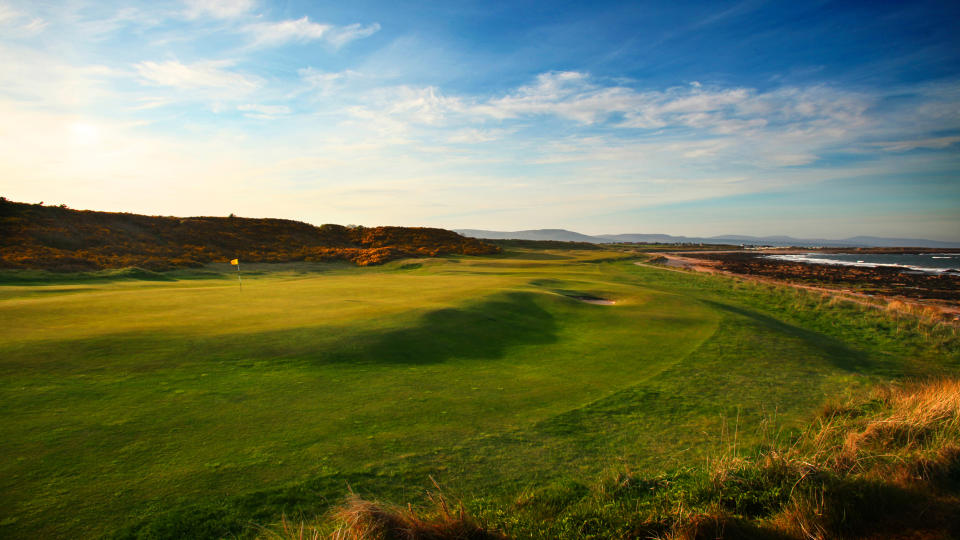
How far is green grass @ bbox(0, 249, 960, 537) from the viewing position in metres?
4.43

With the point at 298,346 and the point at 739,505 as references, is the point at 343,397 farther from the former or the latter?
the point at 739,505

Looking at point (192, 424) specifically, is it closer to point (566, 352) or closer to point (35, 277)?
point (566, 352)

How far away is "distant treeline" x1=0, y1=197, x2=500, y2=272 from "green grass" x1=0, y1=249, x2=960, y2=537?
20.0m

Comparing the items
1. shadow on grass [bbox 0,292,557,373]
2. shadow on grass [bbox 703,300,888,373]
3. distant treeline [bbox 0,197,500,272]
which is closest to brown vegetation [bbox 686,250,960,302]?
shadow on grass [bbox 703,300,888,373]

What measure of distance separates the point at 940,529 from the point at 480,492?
174 inches

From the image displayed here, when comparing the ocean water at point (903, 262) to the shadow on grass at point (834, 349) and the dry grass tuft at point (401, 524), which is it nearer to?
the shadow on grass at point (834, 349)

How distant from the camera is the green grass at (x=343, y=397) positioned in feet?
14.5

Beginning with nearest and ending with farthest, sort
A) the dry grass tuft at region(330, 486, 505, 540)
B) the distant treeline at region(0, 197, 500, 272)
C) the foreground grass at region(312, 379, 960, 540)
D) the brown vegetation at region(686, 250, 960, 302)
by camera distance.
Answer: the dry grass tuft at region(330, 486, 505, 540)
the foreground grass at region(312, 379, 960, 540)
the brown vegetation at region(686, 250, 960, 302)
the distant treeline at region(0, 197, 500, 272)

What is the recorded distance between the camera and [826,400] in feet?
26.2

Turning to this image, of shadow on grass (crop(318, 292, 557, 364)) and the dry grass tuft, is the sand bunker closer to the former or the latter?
shadow on grass (crop(318, 292, 557, 364))

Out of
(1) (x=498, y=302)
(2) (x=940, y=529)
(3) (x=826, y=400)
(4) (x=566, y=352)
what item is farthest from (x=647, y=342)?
(2) (x=940, y=529)

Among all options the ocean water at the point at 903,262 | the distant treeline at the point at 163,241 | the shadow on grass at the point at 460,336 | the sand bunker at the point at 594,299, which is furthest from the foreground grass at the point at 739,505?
the ocean water at the point at 903,262

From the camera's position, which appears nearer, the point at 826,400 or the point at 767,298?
the point at 826,400

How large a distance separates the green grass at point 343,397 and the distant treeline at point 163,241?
19981 millimetres
